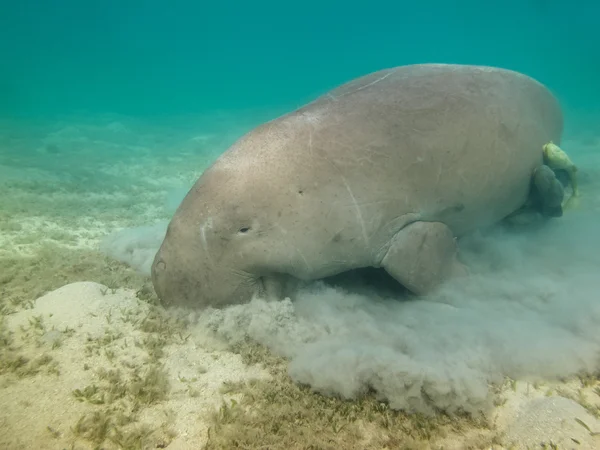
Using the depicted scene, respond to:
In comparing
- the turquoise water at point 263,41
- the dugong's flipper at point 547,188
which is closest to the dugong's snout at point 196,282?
the dugong's flipper at point 547,188

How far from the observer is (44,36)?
360ft

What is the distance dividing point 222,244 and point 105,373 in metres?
1.32

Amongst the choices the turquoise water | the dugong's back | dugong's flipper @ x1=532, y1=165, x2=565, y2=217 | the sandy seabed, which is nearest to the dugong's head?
the sandy seabed

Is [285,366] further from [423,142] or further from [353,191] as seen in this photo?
[423,142]

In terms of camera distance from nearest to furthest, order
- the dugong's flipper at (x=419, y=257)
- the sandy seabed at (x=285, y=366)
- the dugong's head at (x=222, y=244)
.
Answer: the sandy seabed at (x=285, y=366), the dugong's head at (x=222, y=244), the dugong's flipper at (x=419, y=257)

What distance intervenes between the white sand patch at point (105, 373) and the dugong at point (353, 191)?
0.47 meters

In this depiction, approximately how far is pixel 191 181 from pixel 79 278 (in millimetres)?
6709

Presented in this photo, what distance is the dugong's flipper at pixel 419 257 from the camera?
366cm

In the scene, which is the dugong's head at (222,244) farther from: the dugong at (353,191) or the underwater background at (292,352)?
the underwater background at (292,352)

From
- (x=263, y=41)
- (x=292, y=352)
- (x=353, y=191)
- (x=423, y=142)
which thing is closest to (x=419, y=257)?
(x=353, y=191)

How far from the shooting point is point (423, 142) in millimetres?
3924

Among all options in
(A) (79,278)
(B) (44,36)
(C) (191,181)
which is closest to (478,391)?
(A) (79,278)

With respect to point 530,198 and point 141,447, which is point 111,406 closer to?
point 141,447

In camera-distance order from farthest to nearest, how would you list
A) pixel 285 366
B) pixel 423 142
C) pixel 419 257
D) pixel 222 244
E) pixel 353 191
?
pixel 423 142
pixel 419 257
pixel 353 191
pixel 222 244
pixel 285 366
